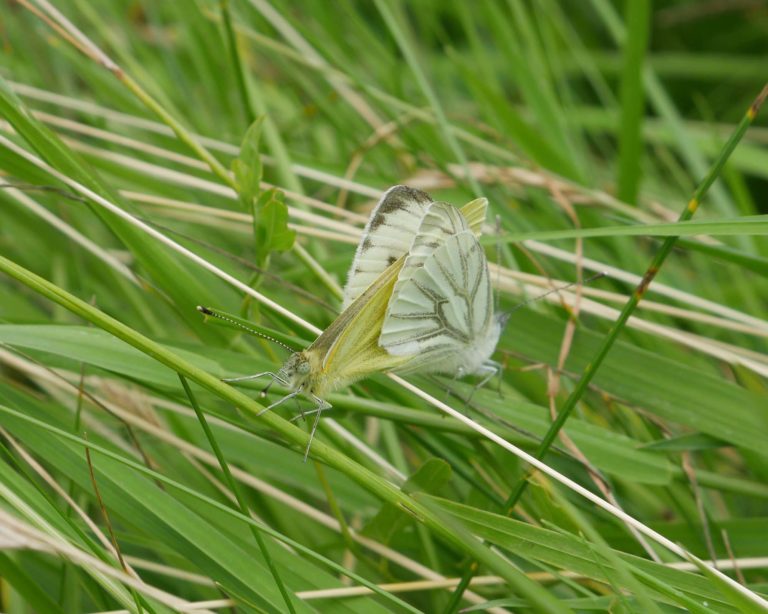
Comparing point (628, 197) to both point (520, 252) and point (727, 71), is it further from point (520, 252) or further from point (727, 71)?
point (727, 71)

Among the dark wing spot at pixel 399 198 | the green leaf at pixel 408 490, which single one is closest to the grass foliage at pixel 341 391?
the green leaf at pixel 408 490

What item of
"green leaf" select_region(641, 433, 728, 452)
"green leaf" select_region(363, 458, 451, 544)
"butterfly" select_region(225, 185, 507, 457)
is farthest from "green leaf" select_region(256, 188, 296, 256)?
"green leaf" select_region(641, 433, 728, 452)

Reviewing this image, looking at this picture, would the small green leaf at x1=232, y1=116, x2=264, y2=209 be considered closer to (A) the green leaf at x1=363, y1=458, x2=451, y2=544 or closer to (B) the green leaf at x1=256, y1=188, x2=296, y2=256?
(B) the green leaf at x1=256, y1=188, x2=296, y2=256

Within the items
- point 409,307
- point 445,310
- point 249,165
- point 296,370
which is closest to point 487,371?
point 445,310

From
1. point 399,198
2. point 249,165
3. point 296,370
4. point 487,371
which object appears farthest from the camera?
point 487,371

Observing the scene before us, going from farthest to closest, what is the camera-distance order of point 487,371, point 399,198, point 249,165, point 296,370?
point 487,371
point 399,198
point 249,165
point 296,370

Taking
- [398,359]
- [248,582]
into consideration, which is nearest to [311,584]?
[248,582]

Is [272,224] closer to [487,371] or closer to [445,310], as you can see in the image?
[445,310]
